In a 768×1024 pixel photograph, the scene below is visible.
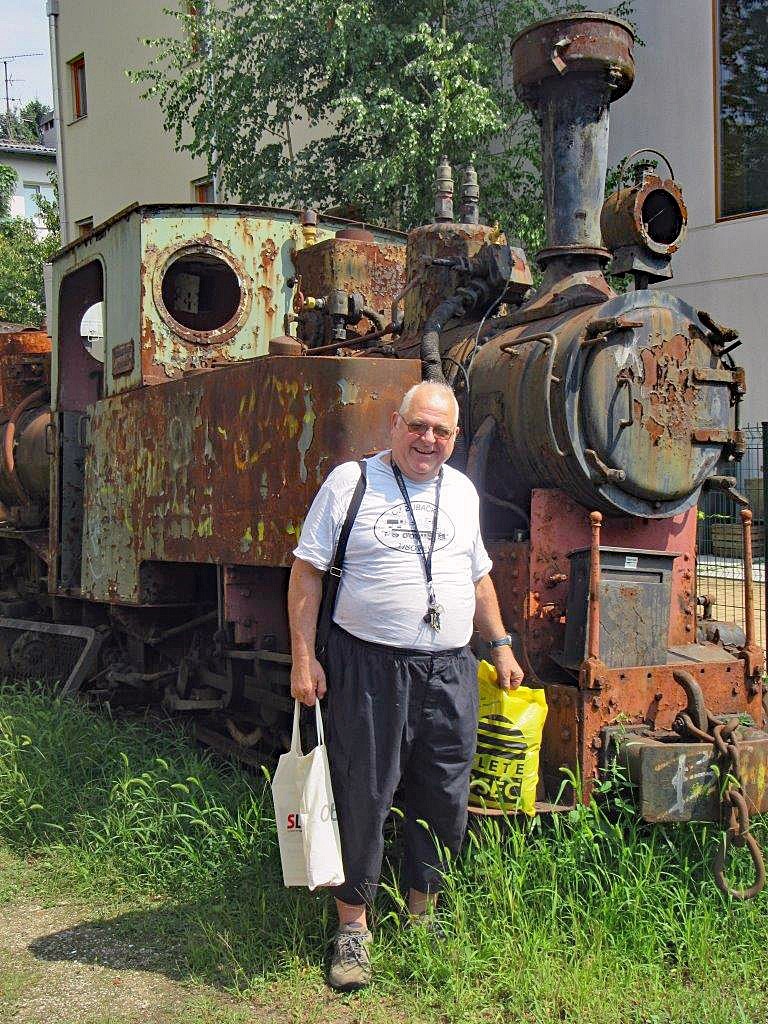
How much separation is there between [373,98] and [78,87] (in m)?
11.4

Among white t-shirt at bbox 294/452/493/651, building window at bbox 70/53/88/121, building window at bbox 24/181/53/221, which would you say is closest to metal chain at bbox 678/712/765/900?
white t-shirt at bbox 294/452/493/651

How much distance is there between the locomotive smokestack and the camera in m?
4.19

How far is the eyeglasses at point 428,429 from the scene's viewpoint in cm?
327

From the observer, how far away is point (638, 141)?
41.2 ft

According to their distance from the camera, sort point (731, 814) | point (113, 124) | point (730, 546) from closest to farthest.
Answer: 1. point (731, 814)
2. point (730, 546)
3. point (113, 124)

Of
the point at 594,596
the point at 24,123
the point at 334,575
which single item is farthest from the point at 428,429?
the point at 24,123

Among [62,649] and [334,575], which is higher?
[334,575]

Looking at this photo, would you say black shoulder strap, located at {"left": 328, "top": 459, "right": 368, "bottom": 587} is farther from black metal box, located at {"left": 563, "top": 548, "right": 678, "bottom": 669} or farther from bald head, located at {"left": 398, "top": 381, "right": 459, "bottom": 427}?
black metal box, located at {"left": 563, "top": 548, "right": 678, "bottom": 669}

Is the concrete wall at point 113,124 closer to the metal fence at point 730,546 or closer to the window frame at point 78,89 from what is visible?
the window frame at point 78,89

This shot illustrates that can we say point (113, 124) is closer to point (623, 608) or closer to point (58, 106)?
point (58, 106)

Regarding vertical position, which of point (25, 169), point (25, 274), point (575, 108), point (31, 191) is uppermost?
point (25, 169)

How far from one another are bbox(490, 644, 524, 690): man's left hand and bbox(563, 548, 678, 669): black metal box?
0.90ft

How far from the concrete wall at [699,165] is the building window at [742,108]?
0.12 meters

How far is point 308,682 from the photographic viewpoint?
3.25 meters
